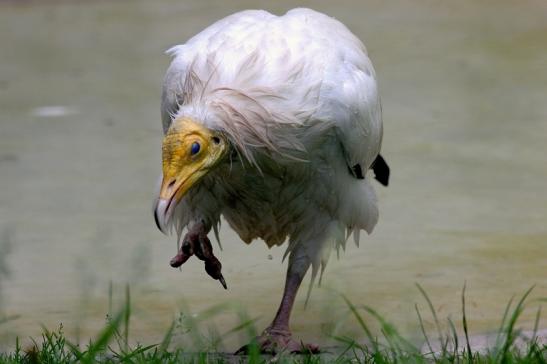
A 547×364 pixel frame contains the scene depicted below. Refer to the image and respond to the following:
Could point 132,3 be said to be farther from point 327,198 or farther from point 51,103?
point 327,198

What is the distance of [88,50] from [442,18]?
3.26 m

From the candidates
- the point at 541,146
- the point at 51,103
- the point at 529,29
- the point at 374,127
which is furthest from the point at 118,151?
the point at 529,29

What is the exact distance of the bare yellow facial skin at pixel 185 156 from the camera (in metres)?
4.37

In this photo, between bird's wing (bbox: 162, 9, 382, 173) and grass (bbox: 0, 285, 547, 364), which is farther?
bird's wing (bbox: 162, 9, 382, 173)

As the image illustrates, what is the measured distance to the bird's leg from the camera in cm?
491

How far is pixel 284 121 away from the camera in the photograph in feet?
15.1

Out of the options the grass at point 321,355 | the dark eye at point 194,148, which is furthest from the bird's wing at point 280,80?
the grass at point 321,355

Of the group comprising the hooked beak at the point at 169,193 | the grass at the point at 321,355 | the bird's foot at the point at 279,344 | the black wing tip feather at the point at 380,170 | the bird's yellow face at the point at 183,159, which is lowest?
the bird's foot at the point at 279,344

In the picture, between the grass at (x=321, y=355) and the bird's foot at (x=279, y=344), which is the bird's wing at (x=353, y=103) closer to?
the bird's foot at (x=279, y=344)

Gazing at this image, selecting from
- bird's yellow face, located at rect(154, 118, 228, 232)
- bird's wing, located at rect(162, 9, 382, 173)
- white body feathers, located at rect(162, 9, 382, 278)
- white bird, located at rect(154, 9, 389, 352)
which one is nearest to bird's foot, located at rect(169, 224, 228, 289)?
white bird, located at rect(154, 9, 389, 352)

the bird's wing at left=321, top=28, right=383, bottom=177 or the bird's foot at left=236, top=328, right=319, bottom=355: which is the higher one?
the bird's wing at left=321, top=28, right=383, bottom=177

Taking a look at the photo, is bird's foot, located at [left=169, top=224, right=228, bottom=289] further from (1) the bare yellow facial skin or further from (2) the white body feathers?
(1) the bare yellow facial skin

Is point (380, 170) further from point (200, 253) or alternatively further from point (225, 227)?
point (200, 253)

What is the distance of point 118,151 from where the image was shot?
8.19 meters
